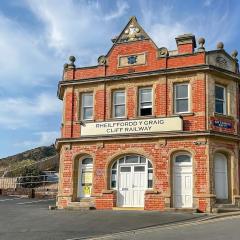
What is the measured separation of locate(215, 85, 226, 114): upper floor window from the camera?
2491 centimetres

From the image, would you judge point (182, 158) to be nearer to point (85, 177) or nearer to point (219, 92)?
point (219, 92)

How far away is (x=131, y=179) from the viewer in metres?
24.9

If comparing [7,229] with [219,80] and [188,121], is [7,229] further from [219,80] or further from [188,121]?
[219,80]

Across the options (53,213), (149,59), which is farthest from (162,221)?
(149,59)

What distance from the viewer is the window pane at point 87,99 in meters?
26.8

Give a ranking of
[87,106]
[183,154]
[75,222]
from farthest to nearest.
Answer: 1. [87,106]
2. [183,154]
3. [75,222]

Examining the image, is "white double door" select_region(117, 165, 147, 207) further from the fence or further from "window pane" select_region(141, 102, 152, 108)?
the fence

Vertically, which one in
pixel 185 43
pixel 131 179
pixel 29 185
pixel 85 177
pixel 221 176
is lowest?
pixel 29 185

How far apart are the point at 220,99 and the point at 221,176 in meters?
4.04

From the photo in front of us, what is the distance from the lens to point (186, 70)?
24516mm

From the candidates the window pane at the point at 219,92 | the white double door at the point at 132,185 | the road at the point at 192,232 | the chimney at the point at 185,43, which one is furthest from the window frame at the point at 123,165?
the chimney at the point at 185,43

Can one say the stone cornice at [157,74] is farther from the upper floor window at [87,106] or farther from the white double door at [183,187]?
the white double door at [183,187]

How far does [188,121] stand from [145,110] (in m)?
2.51

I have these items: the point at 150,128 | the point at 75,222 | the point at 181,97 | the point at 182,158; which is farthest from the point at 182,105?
the point at 75,222
